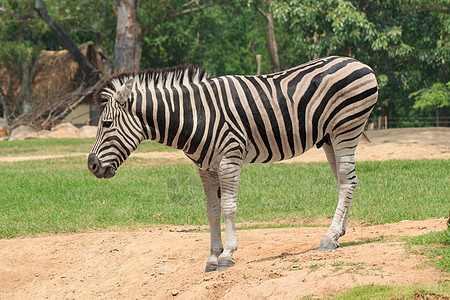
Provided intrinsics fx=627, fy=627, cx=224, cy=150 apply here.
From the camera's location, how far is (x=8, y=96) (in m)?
35.8

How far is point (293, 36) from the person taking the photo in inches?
1197

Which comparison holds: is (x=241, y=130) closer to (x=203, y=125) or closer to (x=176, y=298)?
(x=203, y=125)

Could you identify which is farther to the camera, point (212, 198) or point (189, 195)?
point (189, 195)

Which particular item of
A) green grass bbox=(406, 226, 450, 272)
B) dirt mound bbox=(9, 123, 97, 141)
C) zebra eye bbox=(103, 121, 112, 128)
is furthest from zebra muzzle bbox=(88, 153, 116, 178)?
dirt mound bbox=(9, 123, 97, 141)

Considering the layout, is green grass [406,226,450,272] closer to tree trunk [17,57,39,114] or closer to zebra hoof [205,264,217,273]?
zebra hoof [205,264,217,273]

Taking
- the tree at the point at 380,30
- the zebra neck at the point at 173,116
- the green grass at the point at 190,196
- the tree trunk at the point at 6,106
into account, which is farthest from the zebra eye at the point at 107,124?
the tree trunk at the point at 6,106

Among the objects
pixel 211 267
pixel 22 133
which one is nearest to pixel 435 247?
pixel 211 267

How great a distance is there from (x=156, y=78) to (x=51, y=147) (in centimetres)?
1919

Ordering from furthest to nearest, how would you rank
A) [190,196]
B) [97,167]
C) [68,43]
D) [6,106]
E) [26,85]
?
[26,85]
[6,106]
[68,43]
[190,196]
[97,167]

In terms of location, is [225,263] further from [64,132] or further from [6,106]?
[6,106]

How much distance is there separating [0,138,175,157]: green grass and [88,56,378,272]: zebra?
16748 millimetres

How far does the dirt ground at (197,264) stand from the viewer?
546 cm

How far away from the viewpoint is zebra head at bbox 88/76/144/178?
6.28 m

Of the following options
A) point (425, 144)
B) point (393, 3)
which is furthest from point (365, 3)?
point (425, 144)
